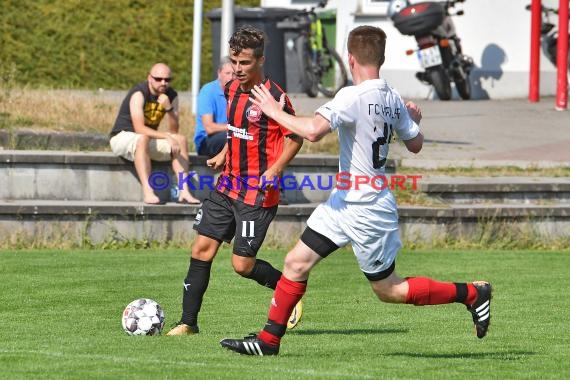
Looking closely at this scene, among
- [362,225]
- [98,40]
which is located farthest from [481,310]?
[98,40]

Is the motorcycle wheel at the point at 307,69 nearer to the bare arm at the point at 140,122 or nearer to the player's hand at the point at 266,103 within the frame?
the bare arm at the point at 140,122

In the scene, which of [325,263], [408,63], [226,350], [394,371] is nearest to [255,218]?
[226,350]

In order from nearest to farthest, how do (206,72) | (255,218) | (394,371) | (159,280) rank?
(394,371), (255,218), (159,280), (206,72)

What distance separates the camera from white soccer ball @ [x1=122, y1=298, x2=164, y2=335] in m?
9.00

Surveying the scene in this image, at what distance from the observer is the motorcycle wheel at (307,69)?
23453 mm

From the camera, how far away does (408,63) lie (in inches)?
955

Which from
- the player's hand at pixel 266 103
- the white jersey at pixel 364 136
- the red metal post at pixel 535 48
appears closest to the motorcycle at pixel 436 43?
the red metal post at pixel 535 48

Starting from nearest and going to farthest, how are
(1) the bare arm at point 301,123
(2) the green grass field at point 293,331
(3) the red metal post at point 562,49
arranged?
(2) the green grass field at point 293,331 → (1) the bare arm at point 301,123 → (3) the red metal post at point 562,49

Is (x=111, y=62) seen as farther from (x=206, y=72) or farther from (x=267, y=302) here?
(x=267, y=302)

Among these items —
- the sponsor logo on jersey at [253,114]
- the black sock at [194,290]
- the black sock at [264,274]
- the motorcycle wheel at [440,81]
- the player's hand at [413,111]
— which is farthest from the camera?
the motorcycle wheel at [440,81]

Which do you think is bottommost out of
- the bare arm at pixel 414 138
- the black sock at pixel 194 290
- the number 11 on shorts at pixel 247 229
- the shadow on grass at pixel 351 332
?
the shadow on grass at pixel 351 332

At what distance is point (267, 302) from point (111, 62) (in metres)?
16.8

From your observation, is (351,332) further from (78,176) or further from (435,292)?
(78,176)

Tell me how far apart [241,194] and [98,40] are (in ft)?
61.8
